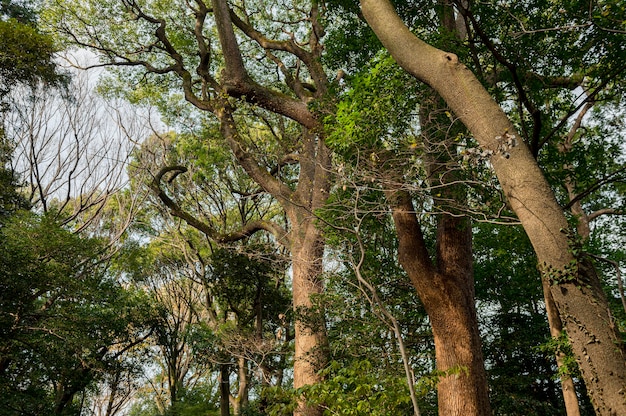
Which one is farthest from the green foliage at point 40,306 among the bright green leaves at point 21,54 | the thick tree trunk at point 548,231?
the thick tree trunk at point 548,231

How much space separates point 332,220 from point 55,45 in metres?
7.58

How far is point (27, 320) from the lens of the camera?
6488 mm

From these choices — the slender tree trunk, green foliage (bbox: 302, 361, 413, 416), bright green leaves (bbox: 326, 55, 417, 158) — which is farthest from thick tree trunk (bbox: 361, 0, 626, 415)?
the slender tree trunk

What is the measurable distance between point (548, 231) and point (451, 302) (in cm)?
211

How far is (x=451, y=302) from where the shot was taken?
4.52m

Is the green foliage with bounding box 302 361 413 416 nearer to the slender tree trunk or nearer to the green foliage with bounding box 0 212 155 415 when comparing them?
the green foliage with bounding box 0 212 155 415

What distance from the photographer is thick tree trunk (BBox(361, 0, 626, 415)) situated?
7.55 feet

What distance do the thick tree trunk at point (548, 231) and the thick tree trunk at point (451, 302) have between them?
1.17 metres

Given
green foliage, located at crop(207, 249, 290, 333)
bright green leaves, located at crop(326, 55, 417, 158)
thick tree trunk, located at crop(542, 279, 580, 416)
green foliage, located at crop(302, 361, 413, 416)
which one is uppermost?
green foliage, located at crop(207, 249, 290, 333)

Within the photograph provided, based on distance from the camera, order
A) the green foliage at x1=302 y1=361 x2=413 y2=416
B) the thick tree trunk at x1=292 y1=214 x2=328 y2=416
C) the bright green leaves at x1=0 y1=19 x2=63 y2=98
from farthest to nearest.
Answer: the bright green leaves at x1=0 y1=19 x2=63 y2=98 < the thick tree trunk at x1=292 y1=214 x2=328 y2=416 < the green foliage at x1=302 y1=361 x2=413 y2=416

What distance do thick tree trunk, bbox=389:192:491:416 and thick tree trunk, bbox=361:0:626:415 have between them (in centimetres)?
117

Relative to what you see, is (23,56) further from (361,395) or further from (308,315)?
(361,395)

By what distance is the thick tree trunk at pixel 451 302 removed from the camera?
4152 millimetres

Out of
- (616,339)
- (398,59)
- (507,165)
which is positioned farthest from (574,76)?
(616,339)
